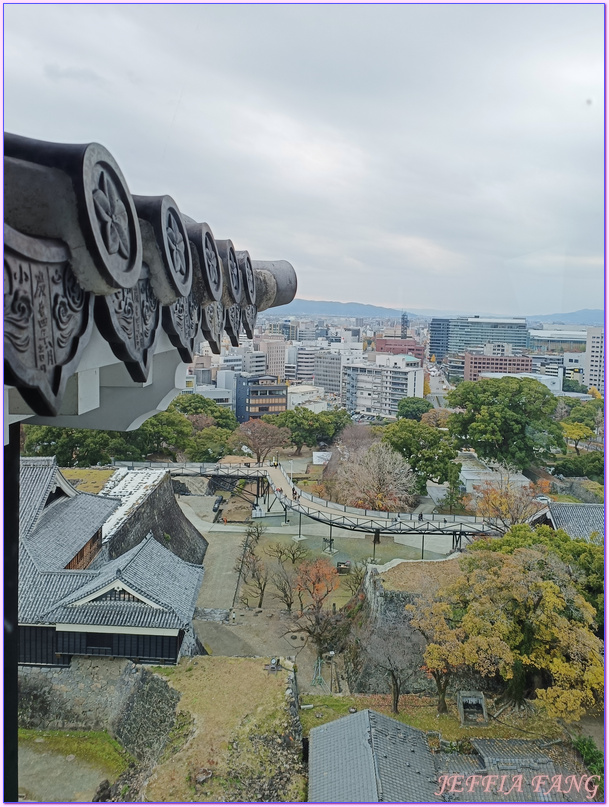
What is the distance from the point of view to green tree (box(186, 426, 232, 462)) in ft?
67.2

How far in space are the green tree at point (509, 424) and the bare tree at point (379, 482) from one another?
3.99 meters

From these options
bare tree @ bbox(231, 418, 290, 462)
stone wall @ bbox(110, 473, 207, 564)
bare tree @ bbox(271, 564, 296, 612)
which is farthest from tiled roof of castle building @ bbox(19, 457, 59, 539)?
bare tree @ bbox(231, 418, 290, 462)

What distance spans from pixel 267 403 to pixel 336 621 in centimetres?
2228

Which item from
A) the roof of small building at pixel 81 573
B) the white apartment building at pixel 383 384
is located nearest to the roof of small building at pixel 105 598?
the roof of small building at pixel 81 573

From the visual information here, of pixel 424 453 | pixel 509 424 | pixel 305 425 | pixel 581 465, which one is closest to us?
pixel 424 453

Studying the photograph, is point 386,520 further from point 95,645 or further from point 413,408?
point 413,408

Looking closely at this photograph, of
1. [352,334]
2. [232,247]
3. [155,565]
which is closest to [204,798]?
[155,565]

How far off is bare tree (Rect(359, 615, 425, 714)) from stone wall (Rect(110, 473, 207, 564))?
532 centimetres

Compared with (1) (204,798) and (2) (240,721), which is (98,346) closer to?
(1) (204,798)

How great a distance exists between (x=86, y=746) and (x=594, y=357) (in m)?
38.3

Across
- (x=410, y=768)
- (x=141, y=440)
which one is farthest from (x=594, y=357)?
(x=410, y=768)

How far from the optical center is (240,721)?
654 centimetres

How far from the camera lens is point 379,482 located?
51.5 ft

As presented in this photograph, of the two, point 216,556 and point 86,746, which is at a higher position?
point 216,556
